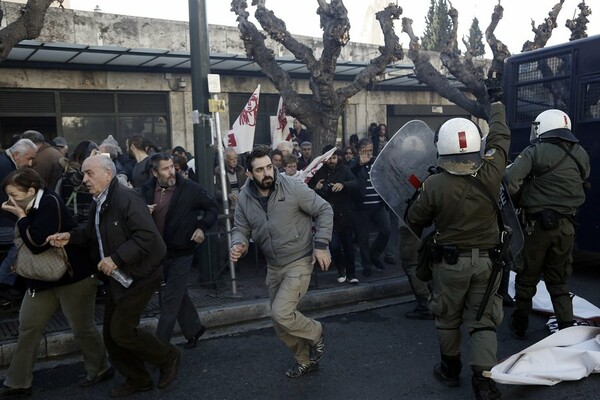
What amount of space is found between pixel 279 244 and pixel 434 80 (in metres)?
10.9

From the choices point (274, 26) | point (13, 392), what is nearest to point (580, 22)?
point (274, 26)

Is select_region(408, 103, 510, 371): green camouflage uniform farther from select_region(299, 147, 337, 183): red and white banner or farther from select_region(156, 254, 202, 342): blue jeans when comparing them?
select_region(299, 147, 337, 183): red and white banner

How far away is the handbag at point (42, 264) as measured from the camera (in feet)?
13.5

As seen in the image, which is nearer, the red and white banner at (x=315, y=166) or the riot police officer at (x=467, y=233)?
the riot police officer at (x=467, y=233)

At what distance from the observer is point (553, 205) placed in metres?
4.83

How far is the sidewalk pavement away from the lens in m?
5.20

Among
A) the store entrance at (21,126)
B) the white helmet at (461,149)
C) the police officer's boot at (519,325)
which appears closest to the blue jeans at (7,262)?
the white helmet at (461,149)

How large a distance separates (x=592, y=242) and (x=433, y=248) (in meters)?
4.13

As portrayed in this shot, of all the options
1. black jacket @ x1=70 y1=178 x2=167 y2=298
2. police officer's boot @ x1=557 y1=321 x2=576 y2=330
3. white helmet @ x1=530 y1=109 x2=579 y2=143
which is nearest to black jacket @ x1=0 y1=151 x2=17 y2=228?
black jacket @ x1=70 y1=178 x2=167 y2=298

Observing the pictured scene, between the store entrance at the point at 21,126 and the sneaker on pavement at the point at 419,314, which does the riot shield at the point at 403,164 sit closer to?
the sneaker on pavement at the point at 419,314

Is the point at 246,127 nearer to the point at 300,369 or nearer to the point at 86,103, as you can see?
the point at 300,369

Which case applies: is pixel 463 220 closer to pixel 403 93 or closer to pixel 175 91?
pixel 175 91

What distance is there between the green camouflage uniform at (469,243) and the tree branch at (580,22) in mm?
11182

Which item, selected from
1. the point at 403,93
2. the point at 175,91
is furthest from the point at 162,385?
the point at 403,93
